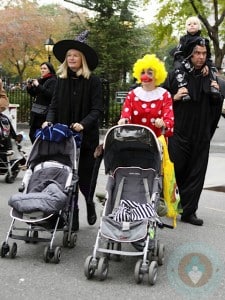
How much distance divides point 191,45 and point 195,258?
2408 millimetres

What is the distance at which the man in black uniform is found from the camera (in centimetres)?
634

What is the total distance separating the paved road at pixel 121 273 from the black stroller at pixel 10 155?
277 centimetres

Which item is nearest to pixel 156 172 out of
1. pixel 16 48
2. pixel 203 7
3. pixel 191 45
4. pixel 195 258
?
pixel 195 258

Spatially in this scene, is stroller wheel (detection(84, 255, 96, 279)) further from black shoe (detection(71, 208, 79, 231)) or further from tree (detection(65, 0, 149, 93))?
tree (detection(65, 0, 149, 93))

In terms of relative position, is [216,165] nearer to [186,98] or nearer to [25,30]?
[186,98]

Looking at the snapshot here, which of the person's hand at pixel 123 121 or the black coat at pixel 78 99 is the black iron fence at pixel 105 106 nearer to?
the black coat at pixel 78 99

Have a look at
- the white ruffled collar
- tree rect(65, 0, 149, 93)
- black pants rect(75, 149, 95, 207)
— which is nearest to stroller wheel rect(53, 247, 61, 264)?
black pants rect(75, 149, 95, 207)

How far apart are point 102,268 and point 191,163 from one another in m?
2.55

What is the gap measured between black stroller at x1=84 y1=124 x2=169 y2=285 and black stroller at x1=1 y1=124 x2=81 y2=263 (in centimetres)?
39

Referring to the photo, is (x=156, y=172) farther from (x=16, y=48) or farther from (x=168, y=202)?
(x=16, y=48)

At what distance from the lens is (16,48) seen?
43.6m

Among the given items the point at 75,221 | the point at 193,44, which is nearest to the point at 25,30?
the point at 193,44

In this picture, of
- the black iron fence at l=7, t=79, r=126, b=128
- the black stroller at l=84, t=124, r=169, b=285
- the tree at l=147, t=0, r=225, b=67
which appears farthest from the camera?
the tree at l=147, t=0, r=225, b=67

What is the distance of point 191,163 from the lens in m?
6.61
